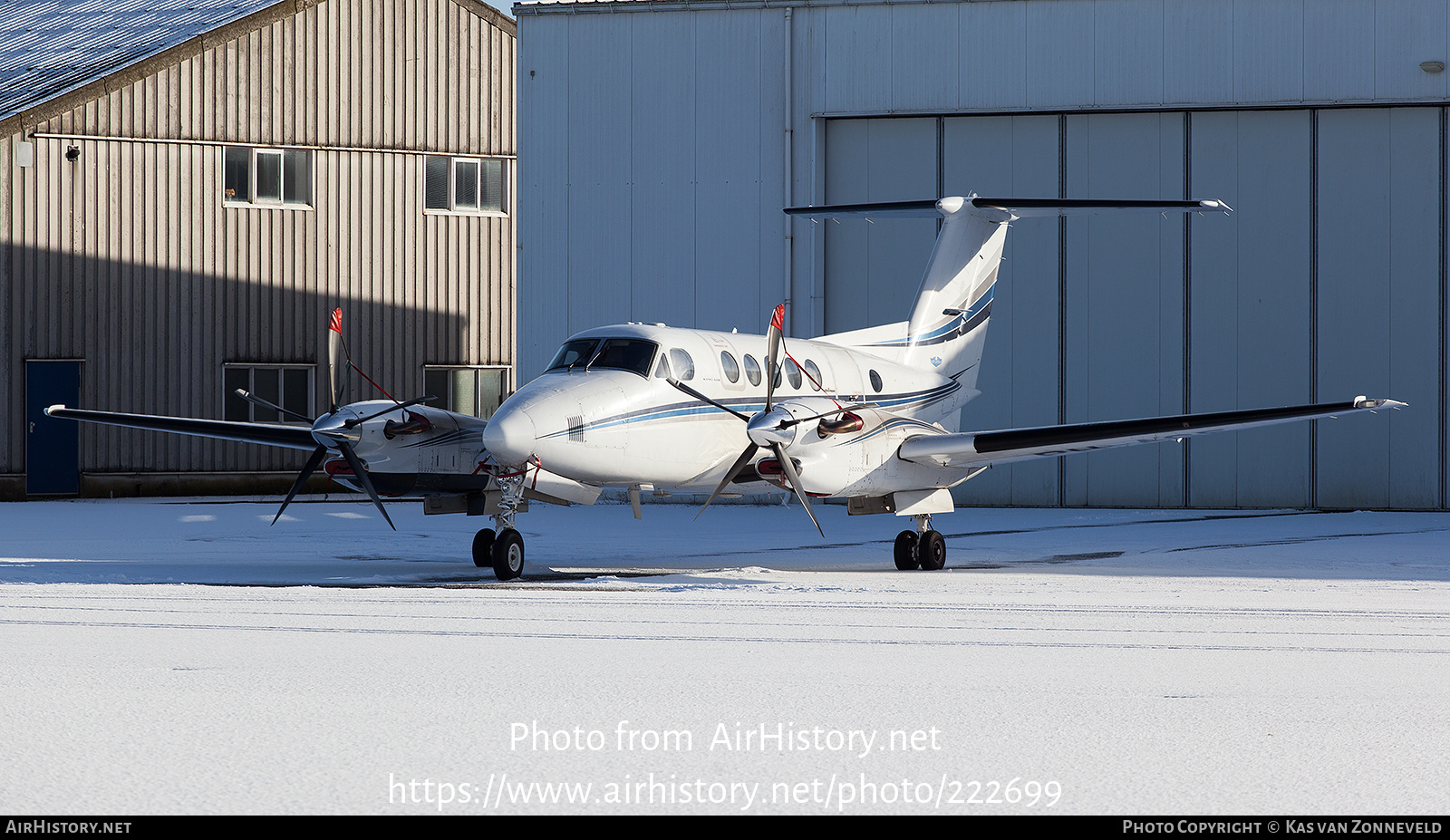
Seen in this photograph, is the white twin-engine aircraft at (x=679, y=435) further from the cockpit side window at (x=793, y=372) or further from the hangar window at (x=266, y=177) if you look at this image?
the hangar window at (x=266, y=177)

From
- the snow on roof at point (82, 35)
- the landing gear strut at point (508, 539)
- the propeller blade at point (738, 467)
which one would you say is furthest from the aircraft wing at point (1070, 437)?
the snow on roof at point (82, 35)

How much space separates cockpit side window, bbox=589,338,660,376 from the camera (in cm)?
1475

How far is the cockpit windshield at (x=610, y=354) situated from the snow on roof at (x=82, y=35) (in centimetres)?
1894

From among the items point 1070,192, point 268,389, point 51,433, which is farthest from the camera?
point 268,389

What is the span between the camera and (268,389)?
30859mm

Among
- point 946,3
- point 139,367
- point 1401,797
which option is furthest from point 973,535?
point 139,367

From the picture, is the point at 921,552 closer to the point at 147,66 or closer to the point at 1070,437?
the point at 1070,437

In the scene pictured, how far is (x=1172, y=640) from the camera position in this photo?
967cm

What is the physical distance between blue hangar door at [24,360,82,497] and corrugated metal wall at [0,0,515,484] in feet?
0.60

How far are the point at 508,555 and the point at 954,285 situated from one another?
789 cm

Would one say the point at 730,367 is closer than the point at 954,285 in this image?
Yes

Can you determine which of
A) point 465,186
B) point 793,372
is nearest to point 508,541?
point 793,372

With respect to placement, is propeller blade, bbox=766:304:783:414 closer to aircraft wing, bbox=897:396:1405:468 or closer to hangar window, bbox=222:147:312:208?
aircraft wing, bbox=897:396:1405:468

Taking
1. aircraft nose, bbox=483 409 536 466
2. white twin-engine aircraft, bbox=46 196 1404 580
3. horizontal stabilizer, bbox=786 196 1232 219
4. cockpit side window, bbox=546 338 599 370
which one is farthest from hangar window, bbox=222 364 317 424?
aircraft nose, bbox=483 409 536 466
